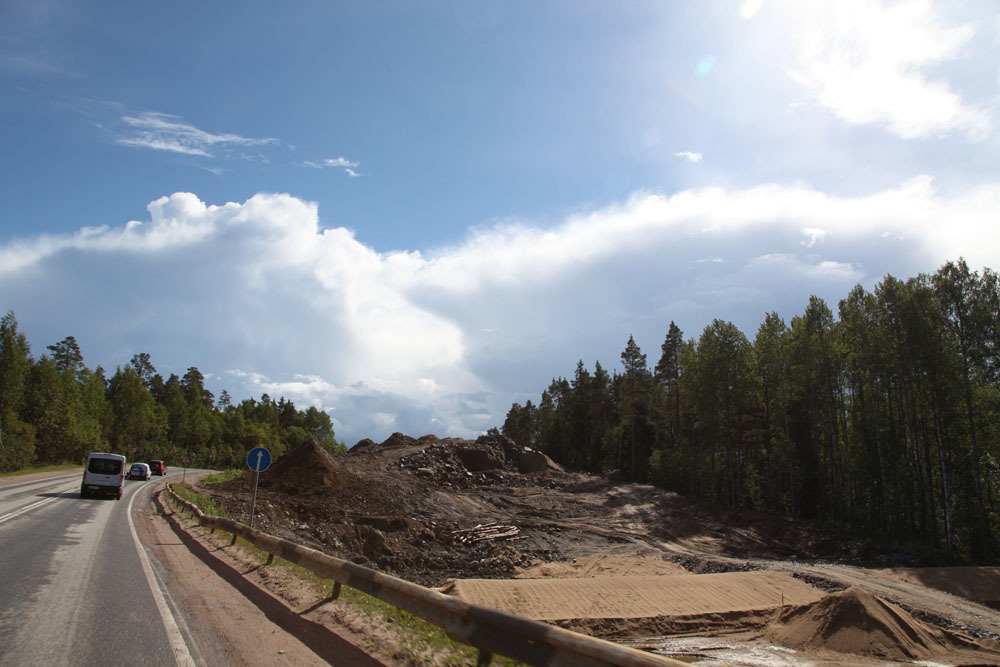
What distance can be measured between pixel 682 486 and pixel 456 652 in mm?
62189

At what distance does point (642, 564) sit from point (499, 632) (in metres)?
20.5

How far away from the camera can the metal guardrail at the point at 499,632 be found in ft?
14.9

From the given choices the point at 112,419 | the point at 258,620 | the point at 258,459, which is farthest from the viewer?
the point at 112,419

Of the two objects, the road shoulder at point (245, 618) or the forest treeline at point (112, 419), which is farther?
the forest treeline at point (112, 419)

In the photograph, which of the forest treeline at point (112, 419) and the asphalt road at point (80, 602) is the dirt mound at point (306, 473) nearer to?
the forest treeline at point (112, 419)

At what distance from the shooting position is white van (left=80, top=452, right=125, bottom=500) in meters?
27.8

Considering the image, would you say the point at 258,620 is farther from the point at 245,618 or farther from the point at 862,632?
the point at 862,632

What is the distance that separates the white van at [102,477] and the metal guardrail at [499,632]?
1038 inches

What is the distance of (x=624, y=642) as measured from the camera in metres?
12.9

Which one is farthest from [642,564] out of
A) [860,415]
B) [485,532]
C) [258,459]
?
[860,415]

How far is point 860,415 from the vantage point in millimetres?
44719

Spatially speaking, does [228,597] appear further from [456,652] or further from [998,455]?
[998,455]

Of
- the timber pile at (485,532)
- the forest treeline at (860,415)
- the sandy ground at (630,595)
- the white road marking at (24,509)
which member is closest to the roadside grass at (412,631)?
the sandy ground at (630,595)

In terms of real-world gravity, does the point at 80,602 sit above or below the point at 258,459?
below
